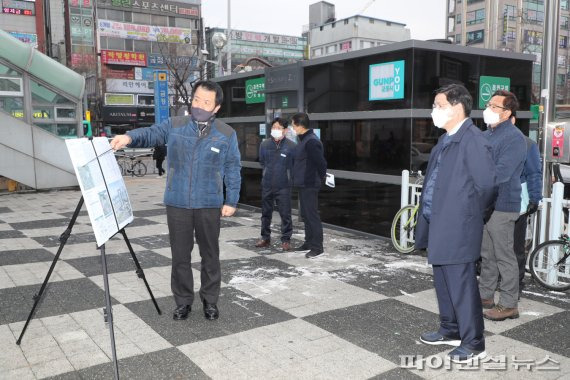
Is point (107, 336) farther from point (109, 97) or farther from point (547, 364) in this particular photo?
point (109, 97)

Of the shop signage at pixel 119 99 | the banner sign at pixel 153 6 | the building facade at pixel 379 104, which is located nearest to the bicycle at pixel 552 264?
the building facade at pixel 379 104

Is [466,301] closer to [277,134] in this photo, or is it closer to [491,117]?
[491,117]

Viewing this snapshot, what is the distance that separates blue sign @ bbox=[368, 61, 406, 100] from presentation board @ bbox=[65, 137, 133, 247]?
480 centimetres

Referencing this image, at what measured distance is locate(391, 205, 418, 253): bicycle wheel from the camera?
7.17 metres

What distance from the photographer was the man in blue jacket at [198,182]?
4348 mm

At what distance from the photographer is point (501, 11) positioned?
240ft

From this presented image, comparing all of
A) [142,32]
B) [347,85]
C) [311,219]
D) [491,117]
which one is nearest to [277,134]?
[311,219]

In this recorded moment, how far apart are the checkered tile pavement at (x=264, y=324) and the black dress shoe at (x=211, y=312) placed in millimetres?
59

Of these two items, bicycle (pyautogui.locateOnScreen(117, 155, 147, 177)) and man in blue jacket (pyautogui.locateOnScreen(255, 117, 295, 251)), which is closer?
man in blue jacket (pyautogui.locateOnScreen(255, 117, 295, 251))

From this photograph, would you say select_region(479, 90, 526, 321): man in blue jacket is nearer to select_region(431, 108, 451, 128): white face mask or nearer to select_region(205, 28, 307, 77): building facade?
select_region(431, 108, 451, 128): white face mask

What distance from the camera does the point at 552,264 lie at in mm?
5422

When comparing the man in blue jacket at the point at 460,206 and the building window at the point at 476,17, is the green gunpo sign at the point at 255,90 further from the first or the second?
the building window at the point at 476,17

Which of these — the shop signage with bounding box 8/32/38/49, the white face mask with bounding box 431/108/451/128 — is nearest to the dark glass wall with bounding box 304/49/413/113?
the white face mask with bounding box 431/108/451/128

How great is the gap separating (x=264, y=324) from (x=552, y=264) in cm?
314
